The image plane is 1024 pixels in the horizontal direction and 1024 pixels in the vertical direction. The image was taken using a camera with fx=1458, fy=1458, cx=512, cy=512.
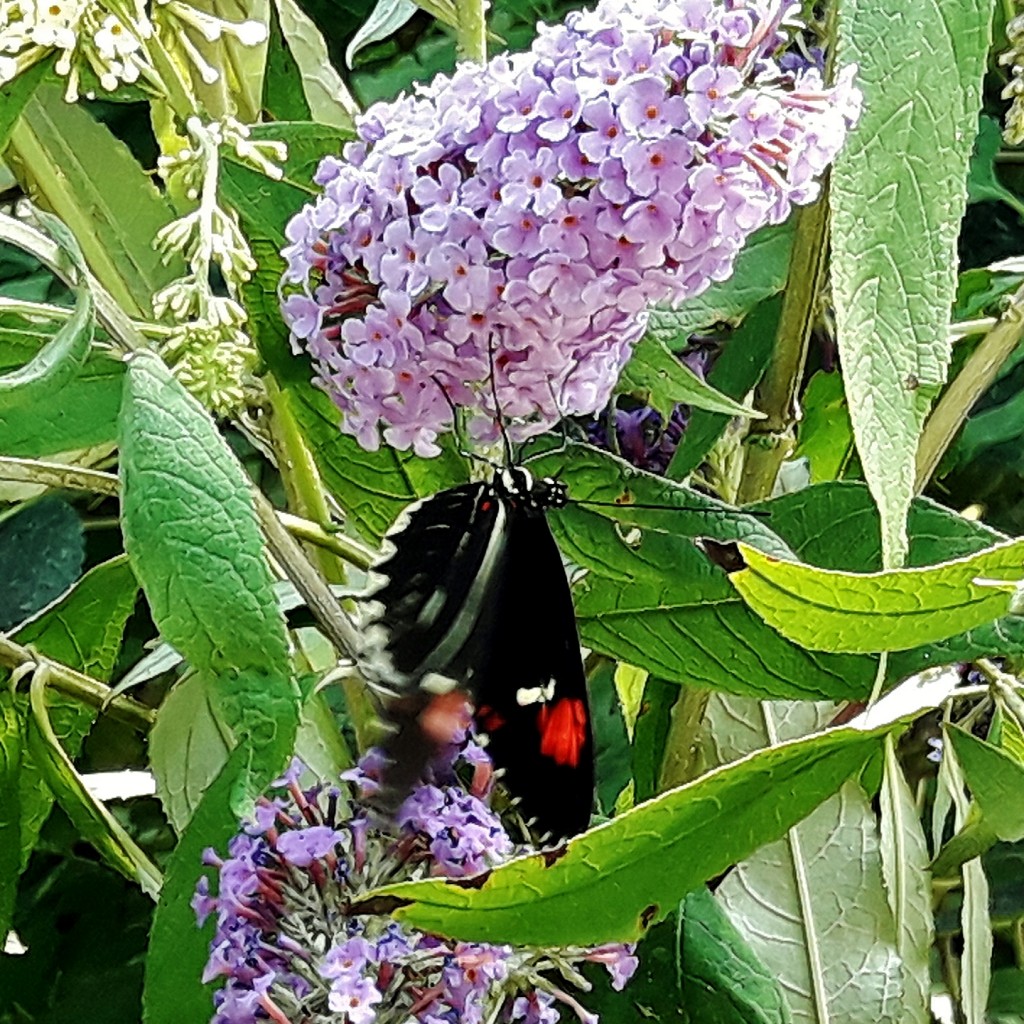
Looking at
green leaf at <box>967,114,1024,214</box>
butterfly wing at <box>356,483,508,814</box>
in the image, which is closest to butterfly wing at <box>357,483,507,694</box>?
butterfly wing at <box>356,483,508,814</box>

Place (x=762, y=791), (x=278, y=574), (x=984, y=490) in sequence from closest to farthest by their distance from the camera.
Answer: (x=762, y=791), (x=278, y=574), (x=984, y=490)

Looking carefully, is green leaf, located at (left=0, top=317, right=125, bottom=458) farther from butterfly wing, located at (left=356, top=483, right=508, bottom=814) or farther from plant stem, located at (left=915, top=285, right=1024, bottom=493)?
plant stem, located at (left=915, top=285, right=1024, bottom=493)

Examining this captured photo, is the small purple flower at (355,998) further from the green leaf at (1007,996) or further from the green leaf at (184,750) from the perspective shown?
the green leaf at (1007,996)

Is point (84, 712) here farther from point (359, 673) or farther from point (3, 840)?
point (359, 673)

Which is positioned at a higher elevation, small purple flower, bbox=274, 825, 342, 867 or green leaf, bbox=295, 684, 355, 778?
small purple flower, bbox=274, 825, 342, 867

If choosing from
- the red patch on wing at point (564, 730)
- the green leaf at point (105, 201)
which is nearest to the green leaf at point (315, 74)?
the green leaf at point (105, 201)

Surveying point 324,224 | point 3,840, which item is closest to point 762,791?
point 324,224

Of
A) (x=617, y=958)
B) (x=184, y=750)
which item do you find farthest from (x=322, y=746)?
(x=617, y=958)
